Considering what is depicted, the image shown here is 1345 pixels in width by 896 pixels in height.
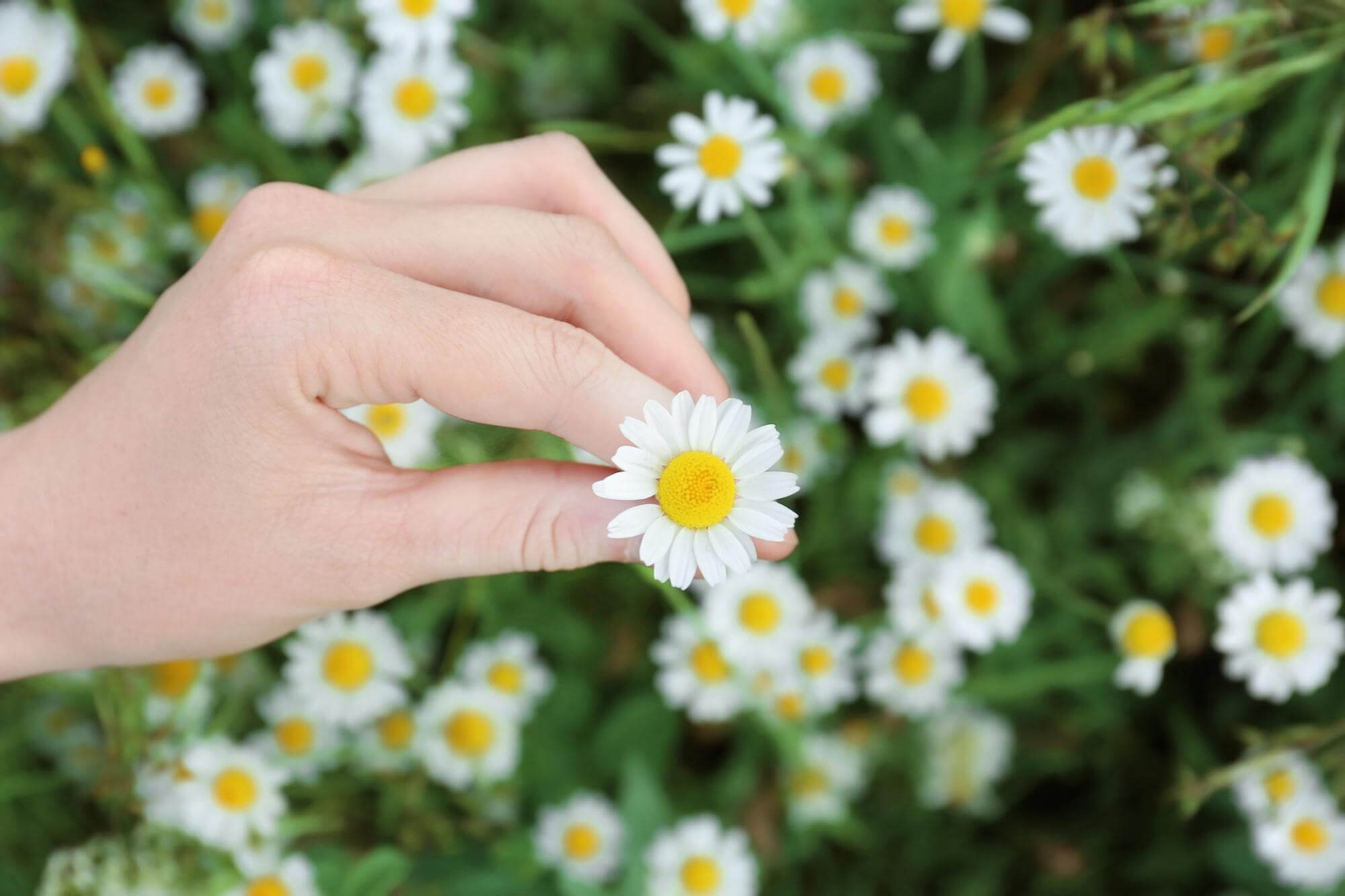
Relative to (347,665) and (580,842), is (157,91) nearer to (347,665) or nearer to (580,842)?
(347,665)

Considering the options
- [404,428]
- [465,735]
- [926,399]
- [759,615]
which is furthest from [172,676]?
[926,399]

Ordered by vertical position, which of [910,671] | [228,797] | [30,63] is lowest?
[228,797]

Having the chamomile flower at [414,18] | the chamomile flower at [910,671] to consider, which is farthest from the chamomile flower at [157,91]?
the chamomile flower at [910,671]

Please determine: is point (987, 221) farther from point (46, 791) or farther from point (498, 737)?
point (46, 791)

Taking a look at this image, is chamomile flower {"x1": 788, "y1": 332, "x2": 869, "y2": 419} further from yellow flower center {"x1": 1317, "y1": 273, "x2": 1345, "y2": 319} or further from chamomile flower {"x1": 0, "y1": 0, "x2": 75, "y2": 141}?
chamomile flower {"x1": 0, "y1": 0, "x2": 75, "y2": 141}

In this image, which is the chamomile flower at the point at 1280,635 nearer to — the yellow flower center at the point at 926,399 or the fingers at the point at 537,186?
the yellow flower center at the point at 926,399

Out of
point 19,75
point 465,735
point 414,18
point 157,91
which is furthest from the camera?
point 157,91

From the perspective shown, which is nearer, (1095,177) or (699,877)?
(1095,177)
